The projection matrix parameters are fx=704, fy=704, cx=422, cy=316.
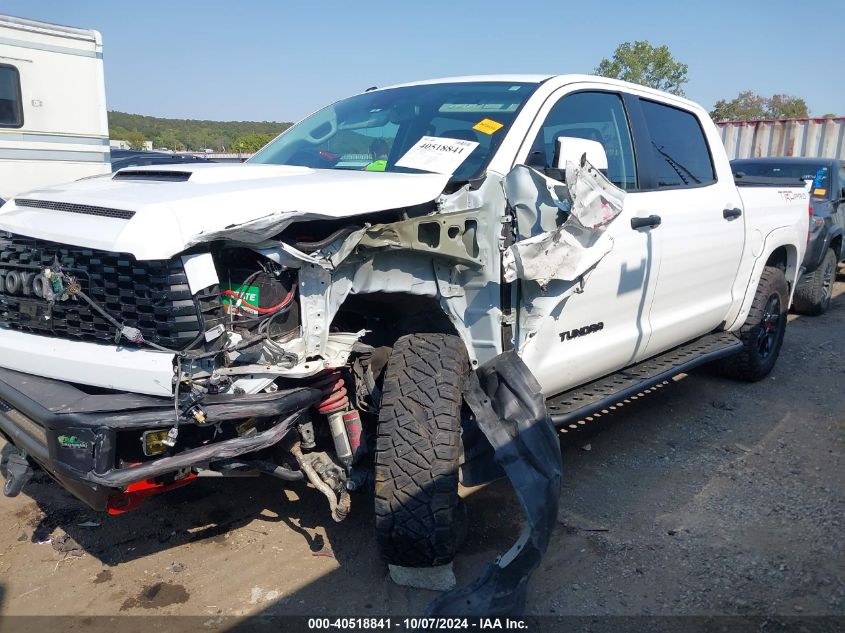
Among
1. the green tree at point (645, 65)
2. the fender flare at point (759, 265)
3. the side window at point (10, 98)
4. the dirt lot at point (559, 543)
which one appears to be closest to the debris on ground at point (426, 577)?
the dirt lot at point (559, 543)

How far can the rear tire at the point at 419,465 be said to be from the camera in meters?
2.79

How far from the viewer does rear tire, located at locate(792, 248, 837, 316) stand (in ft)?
26.5

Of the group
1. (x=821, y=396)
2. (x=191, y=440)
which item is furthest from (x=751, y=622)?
(x=821, y=396)

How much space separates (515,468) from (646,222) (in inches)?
65.4

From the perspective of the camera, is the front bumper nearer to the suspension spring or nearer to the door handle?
the suspension spring

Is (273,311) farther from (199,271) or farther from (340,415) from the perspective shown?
(340,415)

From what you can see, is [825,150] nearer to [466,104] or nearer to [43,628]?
[466,104]

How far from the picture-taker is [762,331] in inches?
215

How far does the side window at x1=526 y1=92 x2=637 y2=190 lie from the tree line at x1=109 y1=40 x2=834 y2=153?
8.54 ft

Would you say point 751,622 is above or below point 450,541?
below

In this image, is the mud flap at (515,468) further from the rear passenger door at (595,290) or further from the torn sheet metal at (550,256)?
the torn sheet metal at (550,256)

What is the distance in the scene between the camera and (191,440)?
266cm

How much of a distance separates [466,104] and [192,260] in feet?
6.10

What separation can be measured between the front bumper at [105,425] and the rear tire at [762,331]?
386 cm
